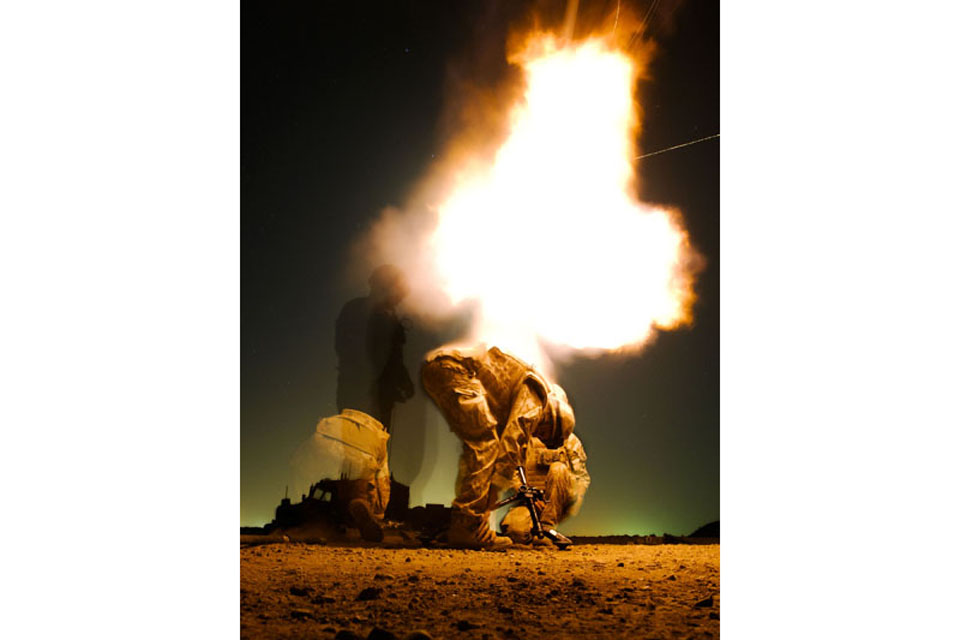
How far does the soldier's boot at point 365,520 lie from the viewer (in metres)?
3.64

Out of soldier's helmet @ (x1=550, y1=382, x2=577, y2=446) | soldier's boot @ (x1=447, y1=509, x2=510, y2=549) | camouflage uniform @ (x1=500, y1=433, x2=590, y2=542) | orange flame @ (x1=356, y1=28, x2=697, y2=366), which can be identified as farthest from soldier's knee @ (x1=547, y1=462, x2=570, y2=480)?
orange flame @ (x1=356, y1=28, x2=697, y2=366)

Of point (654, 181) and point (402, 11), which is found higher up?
point (402, 11)

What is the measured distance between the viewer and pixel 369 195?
3729 millimetres

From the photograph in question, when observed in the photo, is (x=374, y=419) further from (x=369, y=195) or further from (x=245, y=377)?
(x=369, y=195)

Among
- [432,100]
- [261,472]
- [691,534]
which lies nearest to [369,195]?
[432,100]

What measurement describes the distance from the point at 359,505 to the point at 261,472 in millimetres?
446

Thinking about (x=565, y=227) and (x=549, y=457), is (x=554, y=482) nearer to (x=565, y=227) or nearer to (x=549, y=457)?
(x=549, y=457)

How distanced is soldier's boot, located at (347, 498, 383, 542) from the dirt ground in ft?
0.19

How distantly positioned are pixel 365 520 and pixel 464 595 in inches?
21.5

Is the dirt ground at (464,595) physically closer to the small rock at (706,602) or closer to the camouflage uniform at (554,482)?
the small rock at (706,602)

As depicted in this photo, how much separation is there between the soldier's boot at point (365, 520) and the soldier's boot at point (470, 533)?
32 cm

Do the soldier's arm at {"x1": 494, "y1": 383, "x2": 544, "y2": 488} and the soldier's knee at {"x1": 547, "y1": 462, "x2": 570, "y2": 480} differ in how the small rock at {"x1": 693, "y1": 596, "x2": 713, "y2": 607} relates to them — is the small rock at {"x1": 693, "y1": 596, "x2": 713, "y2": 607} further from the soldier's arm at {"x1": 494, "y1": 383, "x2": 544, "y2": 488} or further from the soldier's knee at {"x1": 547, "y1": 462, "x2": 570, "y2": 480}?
the soldier's arm at {"x1": 494, "y1": 383, "x2": 544, "y2": 488}

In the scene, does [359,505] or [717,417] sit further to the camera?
[717,417]

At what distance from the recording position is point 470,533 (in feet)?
12.0
